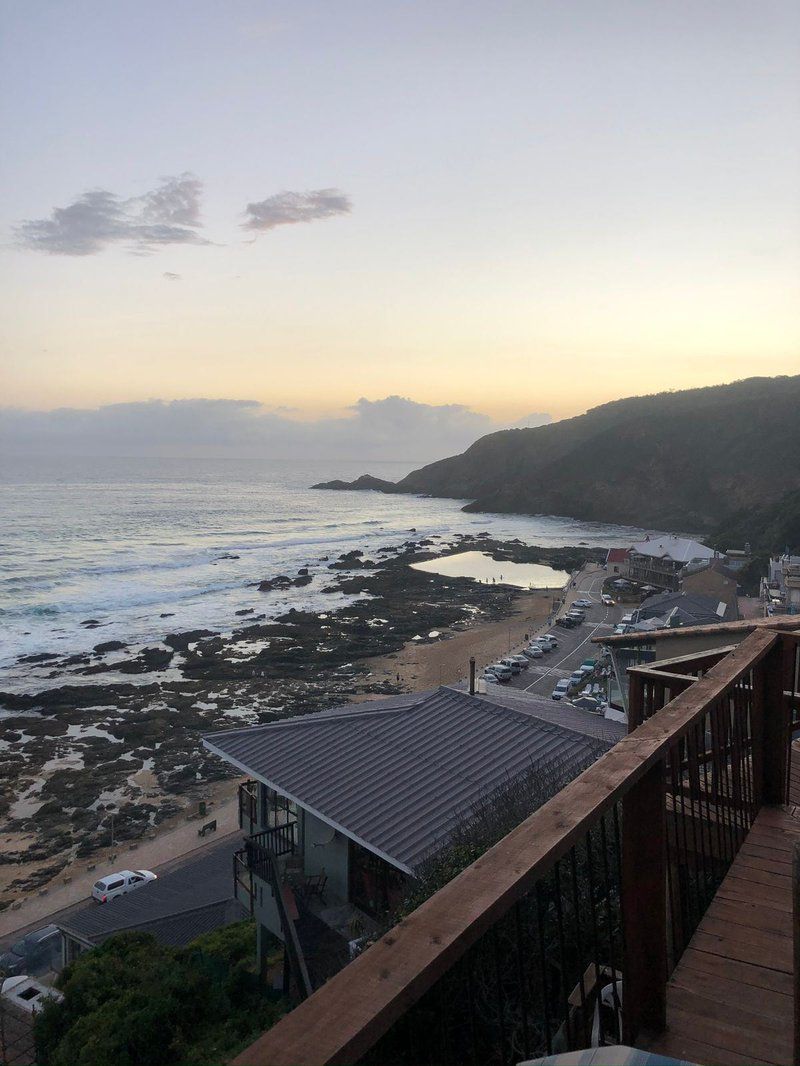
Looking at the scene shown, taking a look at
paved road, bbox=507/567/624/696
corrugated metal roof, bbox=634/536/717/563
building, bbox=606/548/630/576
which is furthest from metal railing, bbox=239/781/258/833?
building, bbox=606/548/630/576

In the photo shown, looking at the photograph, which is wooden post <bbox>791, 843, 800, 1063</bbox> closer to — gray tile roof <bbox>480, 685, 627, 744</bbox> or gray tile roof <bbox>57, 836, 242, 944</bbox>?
gray tile roof <bbox>480, 685, 627, 744</bbox>

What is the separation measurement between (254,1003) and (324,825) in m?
2.11

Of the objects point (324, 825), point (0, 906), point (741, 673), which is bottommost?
point (0, 906)

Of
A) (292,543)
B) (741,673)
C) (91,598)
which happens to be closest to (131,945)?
(741,673)

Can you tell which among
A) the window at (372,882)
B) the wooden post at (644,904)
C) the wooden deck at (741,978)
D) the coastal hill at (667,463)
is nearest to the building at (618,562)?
the coastal hill at (667,463)

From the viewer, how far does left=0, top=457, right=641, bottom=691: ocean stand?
1661 inches

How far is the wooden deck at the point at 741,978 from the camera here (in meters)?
2.09

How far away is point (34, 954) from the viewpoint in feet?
44.3

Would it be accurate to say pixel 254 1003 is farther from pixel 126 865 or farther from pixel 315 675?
pixel 315 675

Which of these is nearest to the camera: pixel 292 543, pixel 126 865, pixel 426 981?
pixel 426 981

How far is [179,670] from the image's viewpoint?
32.4 meters

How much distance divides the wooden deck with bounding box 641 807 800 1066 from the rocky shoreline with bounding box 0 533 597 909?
1739 cm

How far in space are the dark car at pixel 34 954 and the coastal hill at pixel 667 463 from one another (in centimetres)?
7530

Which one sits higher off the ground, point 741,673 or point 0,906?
point 741,673
